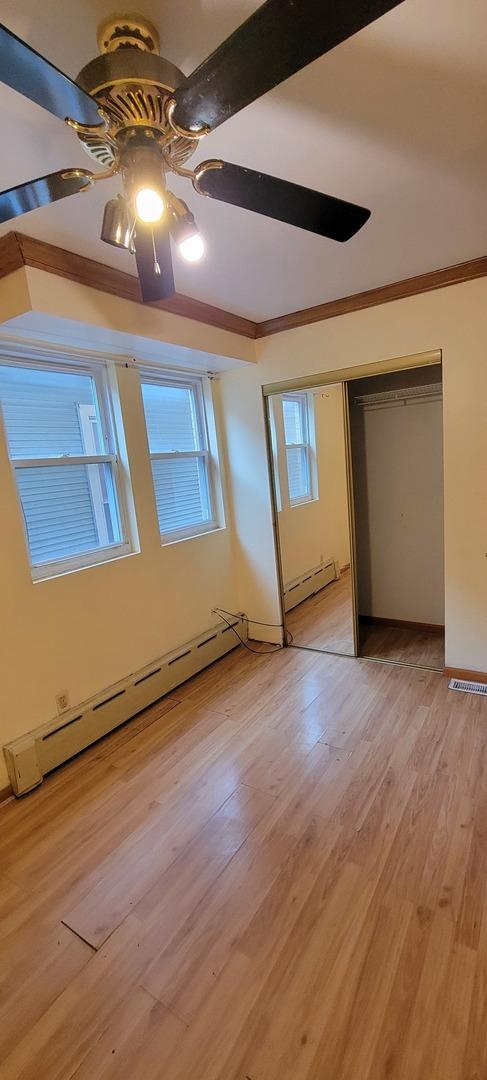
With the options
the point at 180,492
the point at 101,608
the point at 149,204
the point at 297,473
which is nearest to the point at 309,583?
the point at 297,473

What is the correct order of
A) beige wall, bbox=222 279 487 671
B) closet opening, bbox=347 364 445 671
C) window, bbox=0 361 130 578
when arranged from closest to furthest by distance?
window, bbox=0 361 130 578 → beige wall, bbox=222 279 487 671 → closet opening, bbox=347 364 445 671

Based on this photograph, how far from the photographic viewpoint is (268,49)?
0.77 meters

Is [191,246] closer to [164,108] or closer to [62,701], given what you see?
[164,108]

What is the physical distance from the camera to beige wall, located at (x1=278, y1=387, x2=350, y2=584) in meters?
3.67

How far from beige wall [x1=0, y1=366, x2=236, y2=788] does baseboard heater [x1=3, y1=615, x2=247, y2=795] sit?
61 mm

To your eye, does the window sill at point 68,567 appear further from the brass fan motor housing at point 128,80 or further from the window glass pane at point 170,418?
the brass fan motor housing at point 128,80

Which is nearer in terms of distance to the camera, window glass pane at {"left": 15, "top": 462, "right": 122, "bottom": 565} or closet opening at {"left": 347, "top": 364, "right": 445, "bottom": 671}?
window glass pane at {"left": 15, "top": 462, "right": 122, "bottom": 565}

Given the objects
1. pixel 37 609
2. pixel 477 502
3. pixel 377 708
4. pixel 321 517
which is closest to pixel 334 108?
pixel 477 502

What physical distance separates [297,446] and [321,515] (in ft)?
2.14

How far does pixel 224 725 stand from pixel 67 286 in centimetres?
237

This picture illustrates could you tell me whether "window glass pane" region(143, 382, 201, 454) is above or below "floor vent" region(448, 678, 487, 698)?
above

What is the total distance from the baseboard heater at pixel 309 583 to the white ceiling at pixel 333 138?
8.01 feet

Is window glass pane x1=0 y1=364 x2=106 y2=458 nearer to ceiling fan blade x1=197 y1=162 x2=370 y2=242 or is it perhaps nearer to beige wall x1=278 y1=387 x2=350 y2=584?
ceiling fan blade x1=197 y1=162 x2=370 y2=242

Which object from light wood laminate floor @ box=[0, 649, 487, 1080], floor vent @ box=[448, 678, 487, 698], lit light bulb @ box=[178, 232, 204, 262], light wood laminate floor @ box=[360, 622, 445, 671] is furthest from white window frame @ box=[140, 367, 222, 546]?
floor vent @ box=[448, 678, 487, 698]
